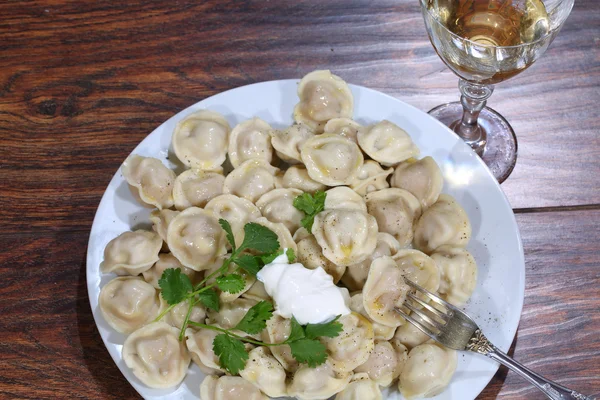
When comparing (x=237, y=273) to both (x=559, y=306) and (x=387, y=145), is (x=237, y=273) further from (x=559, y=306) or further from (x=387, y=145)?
(x=559, y=306)

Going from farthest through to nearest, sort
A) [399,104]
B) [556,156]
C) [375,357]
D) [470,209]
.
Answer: [556,156], [399,104], [470,209], [375,357]

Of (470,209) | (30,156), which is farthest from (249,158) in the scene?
(30,156)

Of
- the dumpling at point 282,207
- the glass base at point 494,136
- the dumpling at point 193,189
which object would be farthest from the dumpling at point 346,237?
the glass base at point 494,136

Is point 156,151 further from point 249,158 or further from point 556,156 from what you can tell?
point 556,156

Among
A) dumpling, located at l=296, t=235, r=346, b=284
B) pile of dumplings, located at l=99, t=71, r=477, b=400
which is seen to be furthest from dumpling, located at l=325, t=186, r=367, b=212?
dumpling, located at l=296, t=235, r=346, b=284

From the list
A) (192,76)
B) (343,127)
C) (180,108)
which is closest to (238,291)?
(343,127)

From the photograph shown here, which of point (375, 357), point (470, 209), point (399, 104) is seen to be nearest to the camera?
point (375, 357)
